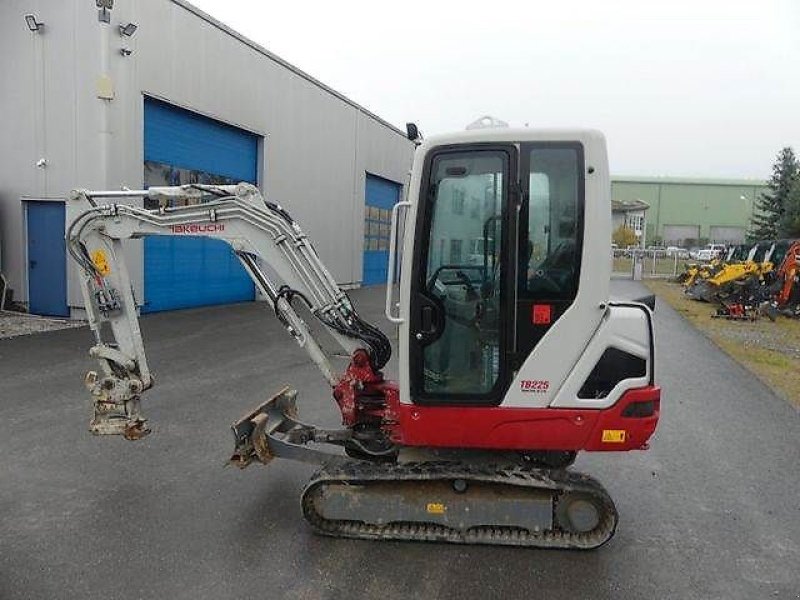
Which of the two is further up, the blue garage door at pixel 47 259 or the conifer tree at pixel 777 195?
the conifer tree at pixel 777 195

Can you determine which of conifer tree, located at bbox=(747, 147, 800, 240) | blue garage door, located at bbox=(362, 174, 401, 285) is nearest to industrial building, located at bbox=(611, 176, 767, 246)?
conifer tree, located at bbox=(747, 147, 800, 240)

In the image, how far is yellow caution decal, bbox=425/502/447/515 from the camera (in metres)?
4.11

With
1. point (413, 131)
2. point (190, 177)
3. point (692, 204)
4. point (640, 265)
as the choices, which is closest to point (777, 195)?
point (640, 265)

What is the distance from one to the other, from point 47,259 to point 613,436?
1228cm

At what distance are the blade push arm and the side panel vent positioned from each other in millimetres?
1428

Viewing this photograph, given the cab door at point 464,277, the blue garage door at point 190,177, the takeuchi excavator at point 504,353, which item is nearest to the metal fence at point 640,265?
the blue garage door at point 190,177

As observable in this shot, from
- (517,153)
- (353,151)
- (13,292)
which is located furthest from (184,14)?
(517,153)

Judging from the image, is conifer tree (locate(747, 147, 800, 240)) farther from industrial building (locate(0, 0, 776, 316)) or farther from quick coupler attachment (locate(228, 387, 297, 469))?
quick coupler attachment (locate(228, 387, 297, 469))

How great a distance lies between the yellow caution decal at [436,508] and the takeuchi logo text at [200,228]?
2.36 metres

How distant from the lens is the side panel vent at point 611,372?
4.06 metres

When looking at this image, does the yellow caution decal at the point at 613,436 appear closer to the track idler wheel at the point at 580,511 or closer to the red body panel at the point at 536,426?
the red body panel at the point at 536,426

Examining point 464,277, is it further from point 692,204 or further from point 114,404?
point 692,204

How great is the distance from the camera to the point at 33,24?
40.7ft

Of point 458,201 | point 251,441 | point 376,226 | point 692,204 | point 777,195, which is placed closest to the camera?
point 458,201
